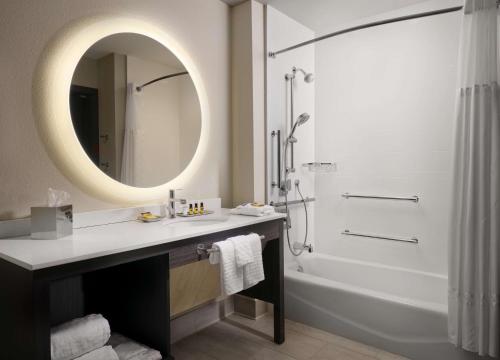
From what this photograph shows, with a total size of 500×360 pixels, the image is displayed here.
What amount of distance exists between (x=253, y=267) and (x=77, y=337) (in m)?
0.85

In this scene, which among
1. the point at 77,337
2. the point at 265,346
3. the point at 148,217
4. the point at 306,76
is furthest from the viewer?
the point at 306,76

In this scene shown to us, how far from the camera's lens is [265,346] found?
82.5 inches

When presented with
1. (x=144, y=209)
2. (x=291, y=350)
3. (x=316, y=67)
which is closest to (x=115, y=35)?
(x=144, y=209)

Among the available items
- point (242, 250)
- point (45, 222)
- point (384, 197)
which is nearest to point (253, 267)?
point (242, 250)

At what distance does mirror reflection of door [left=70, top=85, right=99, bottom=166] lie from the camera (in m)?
1.69

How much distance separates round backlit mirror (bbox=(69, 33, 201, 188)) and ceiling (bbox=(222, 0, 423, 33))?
2.74ft

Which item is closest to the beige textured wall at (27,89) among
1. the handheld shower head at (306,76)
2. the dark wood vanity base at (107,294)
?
the dark wood vanity base at (107,294)

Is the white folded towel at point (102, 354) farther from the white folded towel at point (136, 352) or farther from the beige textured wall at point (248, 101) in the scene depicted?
the beige textured wall at point (248, 101)

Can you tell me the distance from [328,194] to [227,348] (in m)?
1.62

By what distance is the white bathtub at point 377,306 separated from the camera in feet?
6.07

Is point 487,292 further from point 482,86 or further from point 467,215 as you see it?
point 482,86

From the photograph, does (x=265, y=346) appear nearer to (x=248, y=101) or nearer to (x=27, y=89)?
(x=248, y=101)

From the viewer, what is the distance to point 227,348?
82.2 inches

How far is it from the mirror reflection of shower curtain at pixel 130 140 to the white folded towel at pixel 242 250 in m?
0.71
